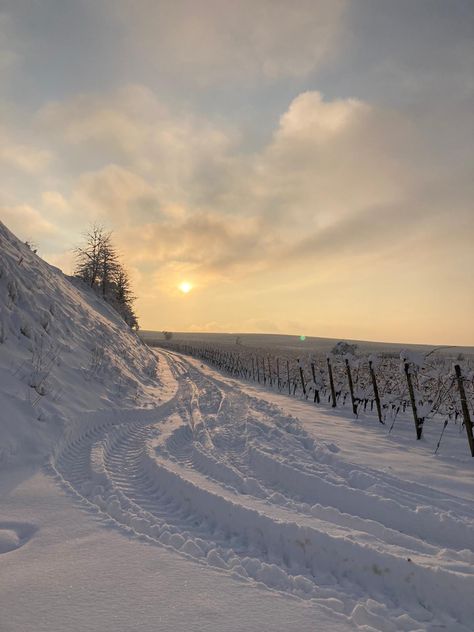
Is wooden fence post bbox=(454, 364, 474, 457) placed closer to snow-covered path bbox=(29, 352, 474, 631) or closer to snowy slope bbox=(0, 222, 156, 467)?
snow-covered path bbox=(29, 352, 474, 631)

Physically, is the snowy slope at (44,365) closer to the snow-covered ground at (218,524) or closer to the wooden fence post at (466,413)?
the snow-covered ground at (218,524)

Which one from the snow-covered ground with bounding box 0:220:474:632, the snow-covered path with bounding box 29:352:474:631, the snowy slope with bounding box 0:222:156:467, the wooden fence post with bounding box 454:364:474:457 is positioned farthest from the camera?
the wooden fence post with bounding box 454:364:474:457

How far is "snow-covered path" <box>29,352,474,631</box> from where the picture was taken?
9.42 feet

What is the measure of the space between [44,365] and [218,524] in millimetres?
6480

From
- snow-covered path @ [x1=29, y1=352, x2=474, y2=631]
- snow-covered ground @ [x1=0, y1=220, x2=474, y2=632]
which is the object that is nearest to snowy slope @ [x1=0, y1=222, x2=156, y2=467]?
Answer: snow-covered ground @ [x1=0, y1=220, x2=474, y2=632]

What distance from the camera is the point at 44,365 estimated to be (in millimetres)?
8734

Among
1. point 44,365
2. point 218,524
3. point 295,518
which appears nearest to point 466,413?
point 295,518

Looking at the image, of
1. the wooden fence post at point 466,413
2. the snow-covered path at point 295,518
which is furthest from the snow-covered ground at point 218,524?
the wooden fence post at point 466,413

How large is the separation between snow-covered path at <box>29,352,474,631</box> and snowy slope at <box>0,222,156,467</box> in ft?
Result: 2.21

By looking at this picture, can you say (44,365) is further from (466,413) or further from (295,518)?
(466,413)

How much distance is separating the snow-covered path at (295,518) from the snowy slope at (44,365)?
0.67 m

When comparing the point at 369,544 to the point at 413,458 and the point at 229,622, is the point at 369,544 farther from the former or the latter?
the point at 413,458

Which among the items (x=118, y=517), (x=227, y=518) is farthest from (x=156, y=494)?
(x=227, y=518)

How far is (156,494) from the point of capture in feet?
15.9
